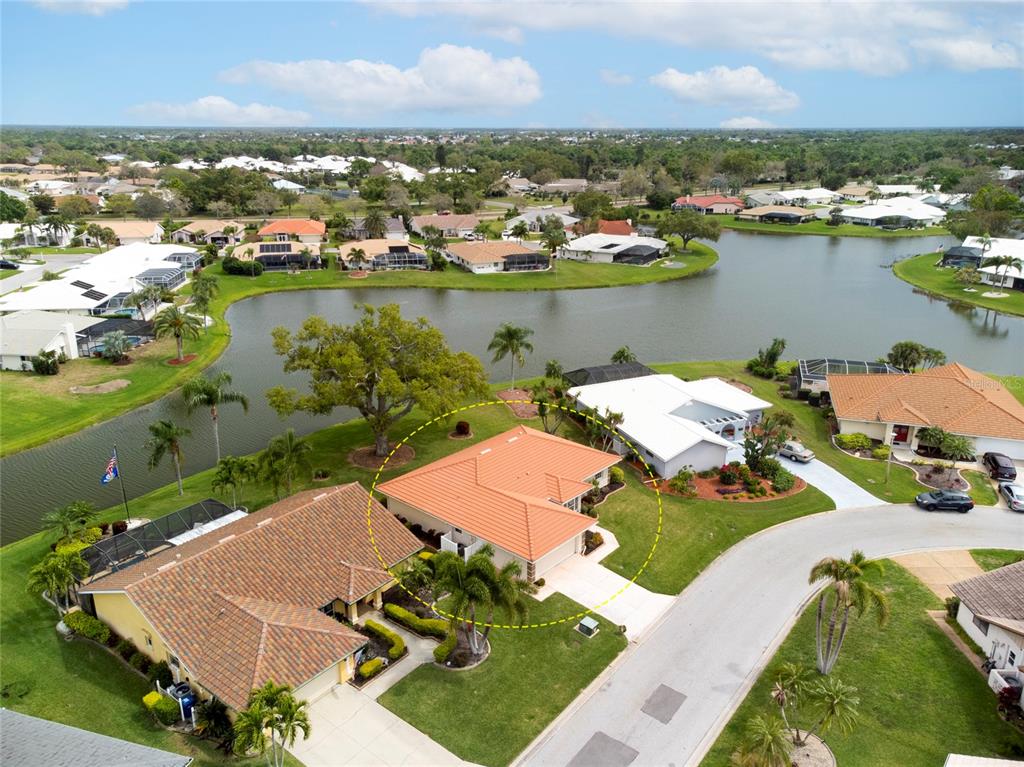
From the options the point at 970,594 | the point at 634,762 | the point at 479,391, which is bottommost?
the point at 634,762

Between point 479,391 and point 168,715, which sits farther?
point 479,391

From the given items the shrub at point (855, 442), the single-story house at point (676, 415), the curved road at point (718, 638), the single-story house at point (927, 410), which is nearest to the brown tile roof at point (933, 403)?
the single-story house at point (927, 410)

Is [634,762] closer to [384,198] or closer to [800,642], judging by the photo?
[800,642]

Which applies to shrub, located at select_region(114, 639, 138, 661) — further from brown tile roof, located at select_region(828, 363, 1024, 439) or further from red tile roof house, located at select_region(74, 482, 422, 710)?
brown tile roof, located at select_region(828, 363, 1024, 439)

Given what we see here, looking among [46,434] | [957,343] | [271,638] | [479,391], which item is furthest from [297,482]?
[957,343]

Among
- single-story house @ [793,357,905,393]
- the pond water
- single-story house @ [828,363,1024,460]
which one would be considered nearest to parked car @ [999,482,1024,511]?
single-story house @ [828,363,1024,460]

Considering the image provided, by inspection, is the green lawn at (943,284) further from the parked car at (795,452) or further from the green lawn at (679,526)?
the green lawn at (679,526)

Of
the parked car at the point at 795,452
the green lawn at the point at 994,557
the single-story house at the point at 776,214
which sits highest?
the single-story house at the point at 776,214
